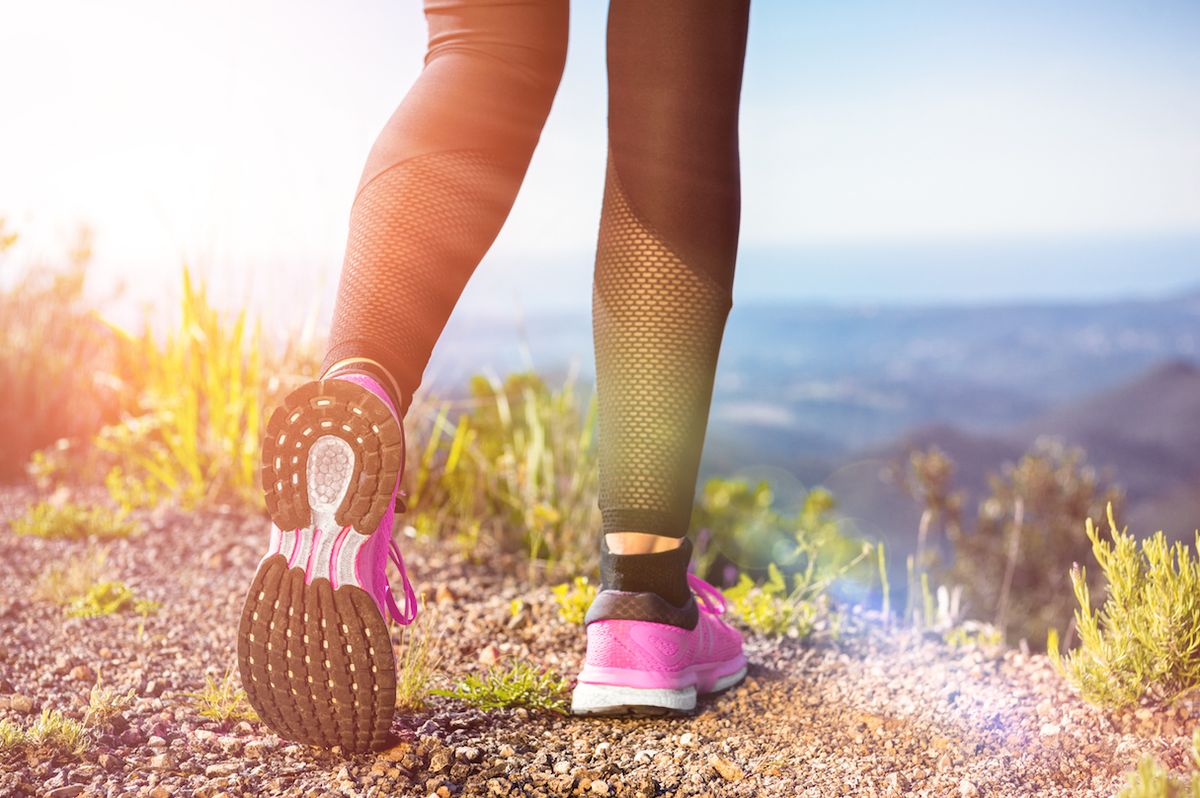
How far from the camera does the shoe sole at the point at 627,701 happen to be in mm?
1638

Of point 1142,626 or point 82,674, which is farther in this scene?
point 82,674

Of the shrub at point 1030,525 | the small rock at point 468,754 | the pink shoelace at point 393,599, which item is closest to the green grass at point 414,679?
the pink shoelace at point 393,599

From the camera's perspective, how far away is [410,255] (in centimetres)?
151

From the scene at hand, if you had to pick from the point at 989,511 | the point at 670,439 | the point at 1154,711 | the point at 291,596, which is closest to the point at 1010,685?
the point at 1154,711

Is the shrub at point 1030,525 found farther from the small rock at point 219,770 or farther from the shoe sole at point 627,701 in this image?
the small rock at point 219,770

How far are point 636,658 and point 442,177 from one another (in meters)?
0.78

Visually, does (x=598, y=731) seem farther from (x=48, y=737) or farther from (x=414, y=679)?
(x=48, y=737)

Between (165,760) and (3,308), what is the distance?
323 centimetres

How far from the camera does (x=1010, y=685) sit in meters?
1.87

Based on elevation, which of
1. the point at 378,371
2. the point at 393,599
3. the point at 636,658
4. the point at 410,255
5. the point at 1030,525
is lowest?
the point at 1030,525

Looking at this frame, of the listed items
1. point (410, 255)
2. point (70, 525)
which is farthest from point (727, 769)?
point (70, 525)

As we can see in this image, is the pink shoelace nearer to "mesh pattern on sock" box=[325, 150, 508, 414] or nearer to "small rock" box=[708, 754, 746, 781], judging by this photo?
"mesh pattern on sock" box=[325, 150, 508, 414]

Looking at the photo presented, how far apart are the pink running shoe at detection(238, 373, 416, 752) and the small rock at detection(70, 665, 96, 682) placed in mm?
549

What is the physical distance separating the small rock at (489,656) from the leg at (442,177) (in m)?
0.61
